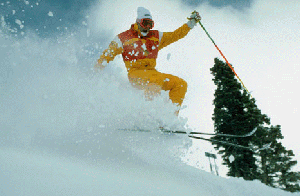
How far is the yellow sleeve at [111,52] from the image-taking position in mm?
4738

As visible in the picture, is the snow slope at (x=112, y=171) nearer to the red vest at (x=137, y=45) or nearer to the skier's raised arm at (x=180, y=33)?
the red vest at (x=137, y=45)

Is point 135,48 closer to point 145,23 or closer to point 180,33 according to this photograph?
point 145,23

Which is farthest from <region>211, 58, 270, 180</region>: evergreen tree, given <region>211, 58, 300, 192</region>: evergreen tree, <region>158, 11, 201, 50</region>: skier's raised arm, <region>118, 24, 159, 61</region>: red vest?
<region>118, 24, 159, 61</region>: red vest

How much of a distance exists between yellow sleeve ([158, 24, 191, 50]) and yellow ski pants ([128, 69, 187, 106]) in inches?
41.4

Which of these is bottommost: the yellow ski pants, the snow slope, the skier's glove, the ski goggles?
the snow slope

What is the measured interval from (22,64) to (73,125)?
7.71 feet

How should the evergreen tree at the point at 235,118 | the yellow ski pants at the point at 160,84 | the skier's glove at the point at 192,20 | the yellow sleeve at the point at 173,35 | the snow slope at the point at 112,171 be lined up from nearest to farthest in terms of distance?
the snow slope at the point at 112,171 < the yellow ski pants at the point at 160,84 < the yellow sleeve at the point at 173,35 < the skier's glove at the point at 192,20 < the evergreen tree at the point at 235,118

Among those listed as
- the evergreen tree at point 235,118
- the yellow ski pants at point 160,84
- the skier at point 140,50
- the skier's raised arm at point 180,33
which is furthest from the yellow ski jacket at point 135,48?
the evergreen tree at point 235,118

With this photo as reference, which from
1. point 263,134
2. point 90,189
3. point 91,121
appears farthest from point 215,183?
point 263,134

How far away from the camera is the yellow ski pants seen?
4.12 metres

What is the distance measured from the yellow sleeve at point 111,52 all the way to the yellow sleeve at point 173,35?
97cm

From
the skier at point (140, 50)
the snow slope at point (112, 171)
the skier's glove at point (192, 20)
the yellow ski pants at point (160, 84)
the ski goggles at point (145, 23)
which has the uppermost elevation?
the skier's glove at point (192, 20)

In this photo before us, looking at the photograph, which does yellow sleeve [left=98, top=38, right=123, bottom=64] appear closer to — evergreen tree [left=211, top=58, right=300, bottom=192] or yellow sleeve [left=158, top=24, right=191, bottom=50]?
yellow sleeve [left=158, top=24, right=191, bottom=50]

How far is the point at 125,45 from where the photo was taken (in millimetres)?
4699
